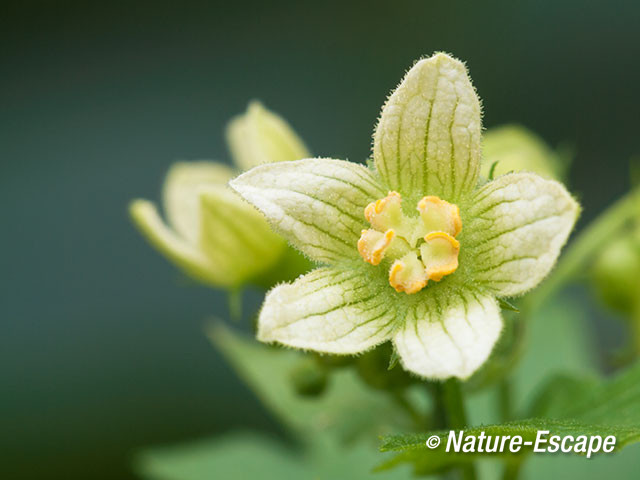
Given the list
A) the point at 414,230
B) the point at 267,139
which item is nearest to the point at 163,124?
the point at 267,139

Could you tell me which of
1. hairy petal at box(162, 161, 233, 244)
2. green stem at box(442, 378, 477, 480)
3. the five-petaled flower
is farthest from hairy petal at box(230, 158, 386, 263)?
hairy petal at box(162, 161, 233, 244)

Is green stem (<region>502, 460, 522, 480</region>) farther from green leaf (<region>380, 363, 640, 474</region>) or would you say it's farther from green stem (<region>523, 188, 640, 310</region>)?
green stem (<region>523, 188, 640, 310</region>)

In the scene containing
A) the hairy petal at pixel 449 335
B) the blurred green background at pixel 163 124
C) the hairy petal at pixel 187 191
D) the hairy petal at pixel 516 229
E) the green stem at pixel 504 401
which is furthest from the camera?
the blurred green background at pixel 163 124

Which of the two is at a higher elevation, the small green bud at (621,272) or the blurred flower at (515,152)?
the blurred flower at (515,152)

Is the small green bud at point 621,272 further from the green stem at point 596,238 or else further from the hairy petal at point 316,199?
the hairy petal at point 316,199

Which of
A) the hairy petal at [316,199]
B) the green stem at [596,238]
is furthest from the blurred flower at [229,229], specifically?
the green stem at [596,238]

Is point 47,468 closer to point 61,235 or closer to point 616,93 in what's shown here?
point 61,235

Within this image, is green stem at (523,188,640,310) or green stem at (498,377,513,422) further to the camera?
green stem at (523,188,640,310)

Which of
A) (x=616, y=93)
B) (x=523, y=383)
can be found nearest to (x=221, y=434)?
(x=523, y=383)
